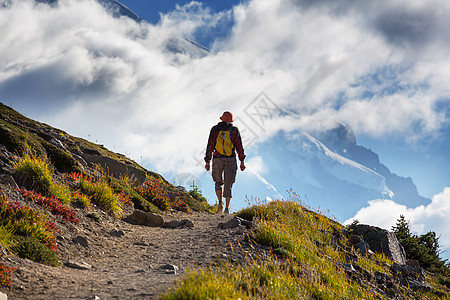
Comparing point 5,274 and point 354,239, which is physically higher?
point 354,239

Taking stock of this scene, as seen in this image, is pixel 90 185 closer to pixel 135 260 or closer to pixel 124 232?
pixel 124 232

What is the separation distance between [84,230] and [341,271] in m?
5.90

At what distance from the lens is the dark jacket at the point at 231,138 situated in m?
12.3

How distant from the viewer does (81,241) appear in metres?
7.05

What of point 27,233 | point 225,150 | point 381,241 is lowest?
point 27,233

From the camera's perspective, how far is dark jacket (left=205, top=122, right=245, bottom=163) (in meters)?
12.3

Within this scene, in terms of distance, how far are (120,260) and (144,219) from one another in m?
3.77

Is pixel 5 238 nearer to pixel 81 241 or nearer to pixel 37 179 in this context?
pixel 81 241

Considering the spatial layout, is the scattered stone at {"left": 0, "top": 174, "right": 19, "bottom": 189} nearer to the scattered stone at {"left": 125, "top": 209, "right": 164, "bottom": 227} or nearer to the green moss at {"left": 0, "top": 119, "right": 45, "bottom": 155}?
the green moss at {"left": 0, "top": 119, "right": 45, "bottom": 155}

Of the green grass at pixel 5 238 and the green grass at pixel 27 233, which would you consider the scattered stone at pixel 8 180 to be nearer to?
the green grass at pixel 27 233

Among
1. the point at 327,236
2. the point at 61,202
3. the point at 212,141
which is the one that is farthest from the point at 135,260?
the point at 212,141

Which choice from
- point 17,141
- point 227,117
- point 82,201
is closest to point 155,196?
point 227,117

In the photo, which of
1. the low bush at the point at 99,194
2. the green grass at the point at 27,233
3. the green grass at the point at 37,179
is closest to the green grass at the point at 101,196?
the low bush at the point at 99,194

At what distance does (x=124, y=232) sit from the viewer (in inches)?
340
